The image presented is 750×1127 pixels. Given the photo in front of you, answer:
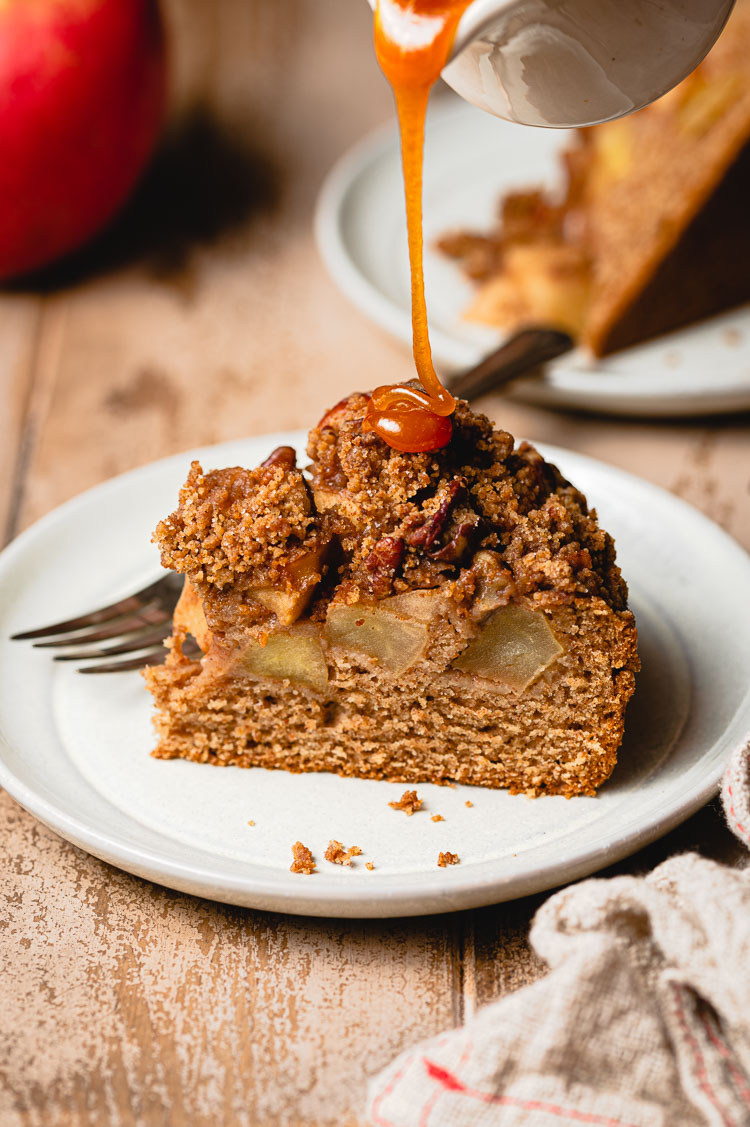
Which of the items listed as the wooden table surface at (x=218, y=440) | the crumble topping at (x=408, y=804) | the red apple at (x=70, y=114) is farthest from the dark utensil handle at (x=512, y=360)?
the red apple at (x=70, y=114)

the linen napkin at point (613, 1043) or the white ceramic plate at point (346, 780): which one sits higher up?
the linen napkin at point (613, 1043)

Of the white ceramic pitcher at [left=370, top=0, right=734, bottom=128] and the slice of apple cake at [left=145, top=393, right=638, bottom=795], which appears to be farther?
the slice of apple cake at [left=145, top=393, right=638, bottom=795]

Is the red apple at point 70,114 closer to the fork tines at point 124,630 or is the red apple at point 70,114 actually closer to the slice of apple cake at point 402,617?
the fork tines at point 124,630

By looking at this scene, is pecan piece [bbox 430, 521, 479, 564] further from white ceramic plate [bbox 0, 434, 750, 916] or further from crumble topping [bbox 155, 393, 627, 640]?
white ceramic plate [bbox 0, 434, 750, 916]

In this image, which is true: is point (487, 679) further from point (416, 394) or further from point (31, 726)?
point (31, 726)

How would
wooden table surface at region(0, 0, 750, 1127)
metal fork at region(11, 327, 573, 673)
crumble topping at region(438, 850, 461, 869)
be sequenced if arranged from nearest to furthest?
wooden table surface at region(0, 0, 750, 1127), crumble topping at region(438, 850, 461, 869), metal fork at region(11, 327, 573, 673)

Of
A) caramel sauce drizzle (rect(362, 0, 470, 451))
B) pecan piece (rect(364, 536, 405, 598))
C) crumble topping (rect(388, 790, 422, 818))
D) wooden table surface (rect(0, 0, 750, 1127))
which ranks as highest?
caramel sauce drizzle (rect(362, 0, 470, 451))

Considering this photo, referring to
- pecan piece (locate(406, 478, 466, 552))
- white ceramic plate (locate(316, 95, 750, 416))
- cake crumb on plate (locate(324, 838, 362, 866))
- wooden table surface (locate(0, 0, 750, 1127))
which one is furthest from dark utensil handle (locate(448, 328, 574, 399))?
cake crumb on plate (locate(324, 838, 362, 866))

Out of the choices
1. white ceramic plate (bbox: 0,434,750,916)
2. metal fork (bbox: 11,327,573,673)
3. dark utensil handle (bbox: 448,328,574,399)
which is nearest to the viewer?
white ceramic plate (bbox: 0,434,750,916)
